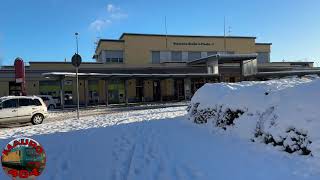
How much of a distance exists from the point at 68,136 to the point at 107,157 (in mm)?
3987

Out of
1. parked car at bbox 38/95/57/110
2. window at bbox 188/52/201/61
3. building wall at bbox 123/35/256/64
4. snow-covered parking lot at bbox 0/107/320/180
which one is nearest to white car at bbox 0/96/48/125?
snow-covered parking lot at bbox 0/107/320/180

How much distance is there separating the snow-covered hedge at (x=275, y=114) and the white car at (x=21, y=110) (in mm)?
11549

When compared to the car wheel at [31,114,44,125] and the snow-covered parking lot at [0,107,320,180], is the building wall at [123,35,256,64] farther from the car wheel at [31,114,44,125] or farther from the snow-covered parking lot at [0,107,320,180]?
the snow-covered parking lot at [0,107,320,180]

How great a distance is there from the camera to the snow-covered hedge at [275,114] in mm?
7078

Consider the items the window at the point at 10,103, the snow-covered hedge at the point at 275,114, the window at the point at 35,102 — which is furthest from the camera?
the window at the point at 35,102

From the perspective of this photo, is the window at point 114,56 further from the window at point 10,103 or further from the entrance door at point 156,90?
the window at point 10,103

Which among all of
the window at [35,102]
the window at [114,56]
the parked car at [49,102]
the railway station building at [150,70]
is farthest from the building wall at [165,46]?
the window at [35,102]

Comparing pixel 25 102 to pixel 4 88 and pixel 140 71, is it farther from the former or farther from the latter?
pixel 140 71

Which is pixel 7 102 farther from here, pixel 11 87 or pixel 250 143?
pixel 11 87

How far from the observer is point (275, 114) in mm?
8023

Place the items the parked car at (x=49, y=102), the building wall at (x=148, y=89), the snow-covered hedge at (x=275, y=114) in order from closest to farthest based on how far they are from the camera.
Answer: the snow-covered hedge at (x=275, y=114)
the parked car at (x=49, y=102)
the building wall at (x=148, y=89)

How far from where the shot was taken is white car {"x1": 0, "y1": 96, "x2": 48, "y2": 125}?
18.7m

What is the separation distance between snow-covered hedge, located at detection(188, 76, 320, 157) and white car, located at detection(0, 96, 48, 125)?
11.5m

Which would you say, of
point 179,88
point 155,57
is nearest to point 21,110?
point 179,88
